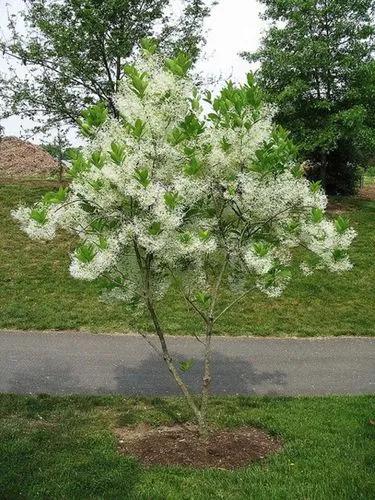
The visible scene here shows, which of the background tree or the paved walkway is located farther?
the background tree

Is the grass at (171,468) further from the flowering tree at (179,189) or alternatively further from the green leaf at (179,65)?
the green leaf at (179,65)

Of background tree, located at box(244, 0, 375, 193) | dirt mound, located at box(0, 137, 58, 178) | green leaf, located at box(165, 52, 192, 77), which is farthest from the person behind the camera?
dirt mound, located at box(0, 137, 58, 178)

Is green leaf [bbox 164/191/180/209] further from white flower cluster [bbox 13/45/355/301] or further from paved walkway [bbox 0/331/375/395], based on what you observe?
paved walkway [bbox 0/331/375/395]

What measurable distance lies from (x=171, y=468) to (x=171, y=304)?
8.13 metres

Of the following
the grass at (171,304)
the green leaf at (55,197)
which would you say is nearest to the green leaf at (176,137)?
the green leaf at (55,197)

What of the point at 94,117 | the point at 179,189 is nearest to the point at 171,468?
the point at 179,189

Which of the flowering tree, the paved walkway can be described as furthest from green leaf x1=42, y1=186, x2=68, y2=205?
the paved walkway

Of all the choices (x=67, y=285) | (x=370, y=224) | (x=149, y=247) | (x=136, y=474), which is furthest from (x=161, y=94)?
(x=370, y=224)

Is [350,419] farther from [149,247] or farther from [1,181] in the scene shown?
[1,181]

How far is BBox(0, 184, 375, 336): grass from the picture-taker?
1325 centimetres

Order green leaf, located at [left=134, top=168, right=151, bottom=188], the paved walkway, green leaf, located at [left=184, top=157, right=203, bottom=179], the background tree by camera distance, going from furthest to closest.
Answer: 1. the background tree
2. the paved walkway
3. green leaf, located at [left=184, top=157, right=203, bottom=179]
4. green leaf, located at [left=134, top=168, right=151, bottom=188]

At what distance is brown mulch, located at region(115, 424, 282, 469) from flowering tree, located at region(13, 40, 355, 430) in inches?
13.6

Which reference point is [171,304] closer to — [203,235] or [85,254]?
[203,235]

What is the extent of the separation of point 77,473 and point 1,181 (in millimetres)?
21541
